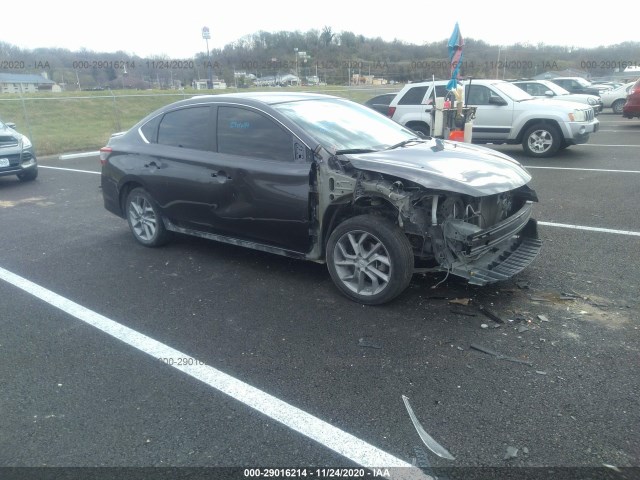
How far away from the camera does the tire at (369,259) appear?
4051 mm

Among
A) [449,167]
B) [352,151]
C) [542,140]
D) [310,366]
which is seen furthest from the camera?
[542,140]

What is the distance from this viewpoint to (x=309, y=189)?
14.6ft

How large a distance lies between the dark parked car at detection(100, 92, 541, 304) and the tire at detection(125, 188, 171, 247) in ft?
0.16

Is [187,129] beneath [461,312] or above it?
above

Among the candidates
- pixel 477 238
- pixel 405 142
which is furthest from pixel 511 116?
pixel 477 238

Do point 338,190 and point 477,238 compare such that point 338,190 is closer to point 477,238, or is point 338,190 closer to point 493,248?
point 477,238

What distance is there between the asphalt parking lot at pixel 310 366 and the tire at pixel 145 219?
0.93ft

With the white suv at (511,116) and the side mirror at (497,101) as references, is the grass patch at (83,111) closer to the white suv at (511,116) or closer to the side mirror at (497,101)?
the white suv at (511,116)

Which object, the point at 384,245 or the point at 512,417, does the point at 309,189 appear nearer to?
the point at 384,245

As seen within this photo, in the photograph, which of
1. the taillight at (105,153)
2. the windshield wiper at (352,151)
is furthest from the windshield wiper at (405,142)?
the taillight at (105,153)

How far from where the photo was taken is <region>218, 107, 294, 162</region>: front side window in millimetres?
4652

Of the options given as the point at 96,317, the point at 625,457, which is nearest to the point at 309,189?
the point at 96,317

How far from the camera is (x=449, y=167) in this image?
420 centimetres

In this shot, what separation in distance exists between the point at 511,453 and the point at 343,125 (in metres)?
3.33
